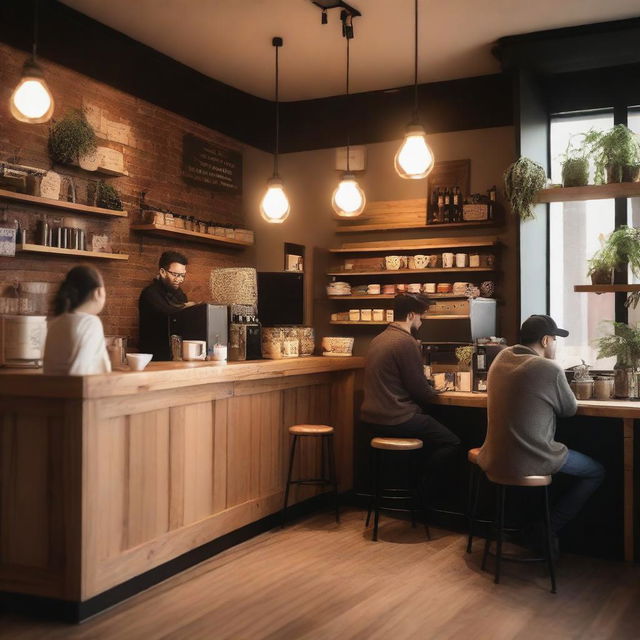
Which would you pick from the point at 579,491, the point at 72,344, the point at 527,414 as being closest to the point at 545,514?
the point at 579,491

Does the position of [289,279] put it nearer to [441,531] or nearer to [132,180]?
[132,180]

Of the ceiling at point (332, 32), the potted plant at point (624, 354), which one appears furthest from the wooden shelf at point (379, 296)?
the ceiling at point (332, 32)

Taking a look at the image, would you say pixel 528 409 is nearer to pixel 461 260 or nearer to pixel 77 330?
pixel 77 330

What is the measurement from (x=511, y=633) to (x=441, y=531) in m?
1.73

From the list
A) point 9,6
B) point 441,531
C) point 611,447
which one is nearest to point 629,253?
point 611,447

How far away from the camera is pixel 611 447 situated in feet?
15.4

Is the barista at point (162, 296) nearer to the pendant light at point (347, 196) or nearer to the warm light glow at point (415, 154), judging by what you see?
the pendant light at point (347, 196)

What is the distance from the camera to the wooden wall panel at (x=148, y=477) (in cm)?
383

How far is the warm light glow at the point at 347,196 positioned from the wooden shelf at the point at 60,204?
66.0 inches

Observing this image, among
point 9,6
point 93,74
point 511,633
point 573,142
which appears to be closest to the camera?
point 511,633

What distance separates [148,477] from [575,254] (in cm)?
399

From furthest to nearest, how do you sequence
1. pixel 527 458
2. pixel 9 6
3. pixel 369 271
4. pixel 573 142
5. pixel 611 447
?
pixel 369 271 < pixel 573 142 < pixel 9 6 < pixel 611 447 < pixel 527 458

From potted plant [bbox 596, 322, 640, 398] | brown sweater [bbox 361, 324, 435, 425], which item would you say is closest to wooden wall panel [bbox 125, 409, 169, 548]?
brown sweater [bbox 361, 324, 435, 425]

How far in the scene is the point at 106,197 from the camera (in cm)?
576
